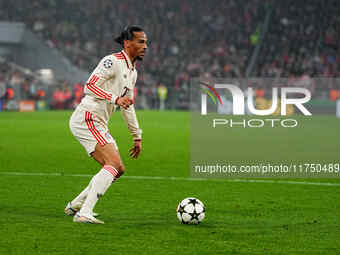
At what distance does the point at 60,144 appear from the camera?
55.2ft

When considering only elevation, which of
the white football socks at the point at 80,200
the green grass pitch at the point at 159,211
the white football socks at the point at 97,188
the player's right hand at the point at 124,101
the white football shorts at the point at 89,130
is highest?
the player's right hand at the point at 124,101

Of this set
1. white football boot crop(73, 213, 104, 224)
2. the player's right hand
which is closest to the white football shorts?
the player's right hand

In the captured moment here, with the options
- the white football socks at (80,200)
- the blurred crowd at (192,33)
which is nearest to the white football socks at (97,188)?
the white football socks at (80,200)

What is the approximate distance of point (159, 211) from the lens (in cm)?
753

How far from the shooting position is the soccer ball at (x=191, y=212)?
6.60 m

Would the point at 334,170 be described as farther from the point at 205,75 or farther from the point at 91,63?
the point at 91,63

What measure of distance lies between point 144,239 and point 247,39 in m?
36.1

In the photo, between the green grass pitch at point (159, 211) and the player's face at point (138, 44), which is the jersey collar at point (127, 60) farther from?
the green grass pitch at point (159, 211)

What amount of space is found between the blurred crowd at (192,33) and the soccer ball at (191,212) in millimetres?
30782

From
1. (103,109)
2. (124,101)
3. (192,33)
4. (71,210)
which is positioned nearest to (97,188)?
(71,210)

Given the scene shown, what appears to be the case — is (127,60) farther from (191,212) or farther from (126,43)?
(191,212)

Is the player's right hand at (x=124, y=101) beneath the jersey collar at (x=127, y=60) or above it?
beneath

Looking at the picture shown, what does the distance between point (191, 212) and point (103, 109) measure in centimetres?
131

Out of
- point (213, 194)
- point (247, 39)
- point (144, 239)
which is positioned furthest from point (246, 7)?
point (144, 239)
